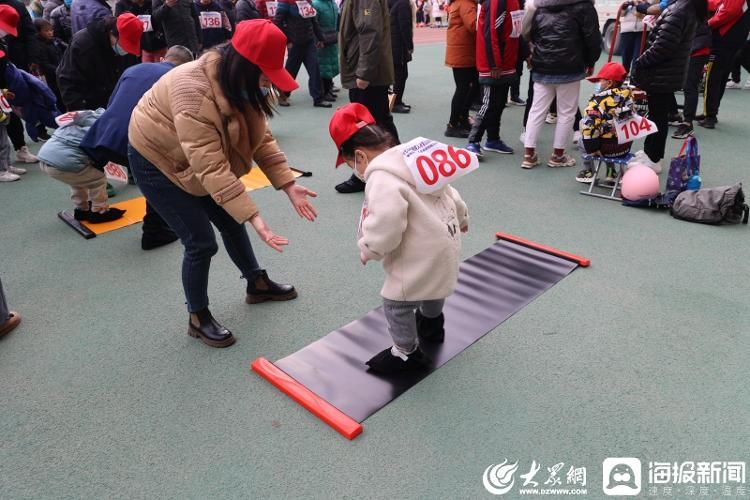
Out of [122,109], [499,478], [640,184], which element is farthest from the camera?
[640,184]

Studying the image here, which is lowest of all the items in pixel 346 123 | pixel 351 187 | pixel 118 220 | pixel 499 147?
pixel 118 220

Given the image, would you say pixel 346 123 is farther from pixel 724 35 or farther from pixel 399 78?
pixel 724 35

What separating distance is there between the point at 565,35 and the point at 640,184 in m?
1.32

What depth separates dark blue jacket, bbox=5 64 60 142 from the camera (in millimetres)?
4469

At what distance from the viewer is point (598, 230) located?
3.51 metres

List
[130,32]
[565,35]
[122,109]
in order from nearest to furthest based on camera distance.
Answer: [122,109]
[130,32]
[565,35]

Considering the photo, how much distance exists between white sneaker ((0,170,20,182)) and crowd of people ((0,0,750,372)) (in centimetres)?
1

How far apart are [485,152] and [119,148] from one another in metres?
3.43

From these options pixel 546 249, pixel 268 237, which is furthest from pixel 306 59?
pixel 268 237

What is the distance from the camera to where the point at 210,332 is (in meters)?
2.48

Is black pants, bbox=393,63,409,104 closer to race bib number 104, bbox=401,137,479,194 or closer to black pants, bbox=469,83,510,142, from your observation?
black pants, bbox=469,83,510,142

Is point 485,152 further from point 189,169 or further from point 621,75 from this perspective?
point 189,169

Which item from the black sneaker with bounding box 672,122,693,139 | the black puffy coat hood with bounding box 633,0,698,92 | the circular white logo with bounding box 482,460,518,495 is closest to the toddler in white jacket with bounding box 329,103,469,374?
the circular white logo with bounding box 482,460,518,495

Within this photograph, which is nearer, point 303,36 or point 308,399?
point 308,399
